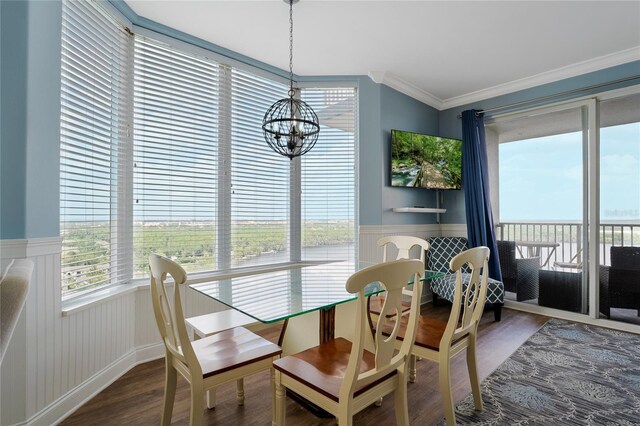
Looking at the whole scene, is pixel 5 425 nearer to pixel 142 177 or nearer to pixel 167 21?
pixel 142 177

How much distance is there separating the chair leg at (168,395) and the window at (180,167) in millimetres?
979

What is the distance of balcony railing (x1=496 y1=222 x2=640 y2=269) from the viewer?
3.16m

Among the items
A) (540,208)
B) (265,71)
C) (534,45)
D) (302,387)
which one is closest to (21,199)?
(302,387)

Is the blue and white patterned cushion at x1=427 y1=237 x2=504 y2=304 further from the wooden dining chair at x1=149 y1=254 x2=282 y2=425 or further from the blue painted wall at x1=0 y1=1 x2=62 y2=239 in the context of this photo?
the blue painted wall at x1=0 y1=1 x2=62 y2=239

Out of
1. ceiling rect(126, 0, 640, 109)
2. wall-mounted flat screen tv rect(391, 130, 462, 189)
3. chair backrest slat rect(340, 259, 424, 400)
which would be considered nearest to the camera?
chair backrest slat rect(340, 259, 424, 400)

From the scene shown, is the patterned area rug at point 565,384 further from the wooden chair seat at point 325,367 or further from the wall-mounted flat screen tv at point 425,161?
the wall-mounted flat screen tv at point 425,161

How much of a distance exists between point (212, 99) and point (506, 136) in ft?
11.9

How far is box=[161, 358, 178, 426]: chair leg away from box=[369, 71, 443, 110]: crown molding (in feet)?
11.1

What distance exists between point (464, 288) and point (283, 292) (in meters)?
2.34

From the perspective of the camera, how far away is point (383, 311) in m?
1.18

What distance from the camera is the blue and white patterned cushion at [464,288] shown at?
338 cm

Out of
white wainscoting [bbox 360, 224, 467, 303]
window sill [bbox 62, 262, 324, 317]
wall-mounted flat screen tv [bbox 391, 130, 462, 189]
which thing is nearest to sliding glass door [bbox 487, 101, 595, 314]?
wall-mounted flat screen tv [bbox 391, 130, 462, 189]

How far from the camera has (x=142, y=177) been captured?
2547 millimetres

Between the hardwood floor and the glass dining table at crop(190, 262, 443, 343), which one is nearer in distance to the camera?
the glass dining table at crop(190, 262, 443, 343)
